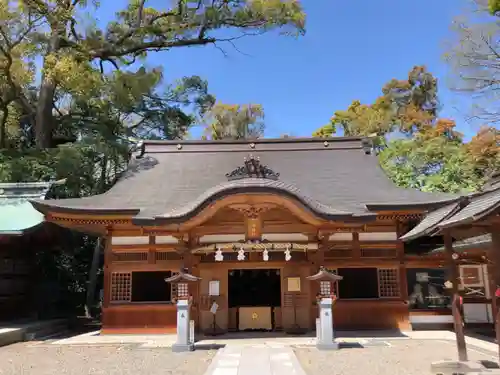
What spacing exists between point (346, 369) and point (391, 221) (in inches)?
228

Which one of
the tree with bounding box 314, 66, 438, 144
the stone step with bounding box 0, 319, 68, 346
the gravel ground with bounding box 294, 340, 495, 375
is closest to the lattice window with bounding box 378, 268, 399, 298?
the gravel ground with bounding box 294, 340, 495, 375

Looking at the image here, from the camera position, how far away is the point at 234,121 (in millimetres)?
32094

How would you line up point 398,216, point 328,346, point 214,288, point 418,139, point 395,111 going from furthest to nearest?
point 395,111, point 418,139, point 398,216, point 214,288, point 328,346

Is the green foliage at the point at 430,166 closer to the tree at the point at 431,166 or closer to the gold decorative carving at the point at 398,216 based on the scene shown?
the tree at the point at 431,166

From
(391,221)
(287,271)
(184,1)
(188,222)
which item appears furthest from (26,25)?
(391,221)

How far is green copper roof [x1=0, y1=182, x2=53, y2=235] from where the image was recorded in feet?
38.1

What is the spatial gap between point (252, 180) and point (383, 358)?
488 cm

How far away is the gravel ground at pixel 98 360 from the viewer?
23.7 ft

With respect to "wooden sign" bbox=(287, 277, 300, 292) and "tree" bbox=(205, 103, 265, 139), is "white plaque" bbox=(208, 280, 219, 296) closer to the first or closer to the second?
"wooden sign" bbox=(287, 277, 300, 292)

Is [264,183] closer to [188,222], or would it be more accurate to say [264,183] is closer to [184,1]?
[188,222]

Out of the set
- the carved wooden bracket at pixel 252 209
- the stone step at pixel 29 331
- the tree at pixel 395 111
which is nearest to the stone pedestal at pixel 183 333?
the carved wooden bracket at pixel 252 209

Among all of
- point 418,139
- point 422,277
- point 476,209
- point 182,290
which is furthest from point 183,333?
point 418,139

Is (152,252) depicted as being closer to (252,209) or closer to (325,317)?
(252,209)

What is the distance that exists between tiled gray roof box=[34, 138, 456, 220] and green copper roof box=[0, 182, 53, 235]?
3.83 feet
